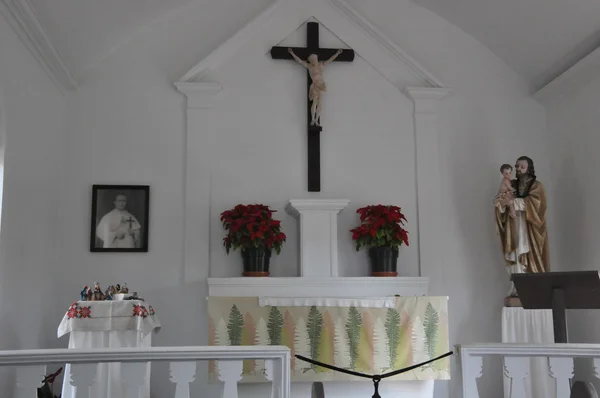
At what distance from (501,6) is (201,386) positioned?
4.16 m

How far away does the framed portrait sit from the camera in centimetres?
603

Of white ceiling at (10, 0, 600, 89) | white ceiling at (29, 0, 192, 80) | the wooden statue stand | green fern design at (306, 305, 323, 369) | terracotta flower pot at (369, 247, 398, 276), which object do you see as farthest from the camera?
terracotta flower pot at (369, 247, 398, 276)

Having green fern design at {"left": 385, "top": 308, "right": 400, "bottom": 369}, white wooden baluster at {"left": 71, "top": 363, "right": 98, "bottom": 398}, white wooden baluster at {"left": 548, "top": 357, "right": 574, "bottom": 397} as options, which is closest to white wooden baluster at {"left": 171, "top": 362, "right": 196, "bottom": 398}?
white wooden baluster at {"left": 71, "top": 363, "right": 98, "bottom": 398}

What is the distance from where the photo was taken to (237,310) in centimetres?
534

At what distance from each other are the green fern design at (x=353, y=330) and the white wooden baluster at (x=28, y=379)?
3.09m

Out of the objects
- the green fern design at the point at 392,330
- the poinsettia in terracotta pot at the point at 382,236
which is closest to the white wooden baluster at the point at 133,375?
the green fern design at the point at 392,330

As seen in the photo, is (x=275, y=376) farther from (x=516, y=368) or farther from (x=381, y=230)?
(x=381, y=230)

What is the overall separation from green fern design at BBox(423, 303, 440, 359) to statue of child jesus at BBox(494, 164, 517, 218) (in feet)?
3.73

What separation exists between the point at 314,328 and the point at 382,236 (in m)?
1.03

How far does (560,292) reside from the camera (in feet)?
11.4

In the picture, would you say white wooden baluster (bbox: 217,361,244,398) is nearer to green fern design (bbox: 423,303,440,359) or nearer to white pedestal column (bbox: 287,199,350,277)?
green fern design (bbox: 423,303,440,359)

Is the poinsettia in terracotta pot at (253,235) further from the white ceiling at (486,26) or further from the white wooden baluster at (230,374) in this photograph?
the white wooden baluster at (230,374)

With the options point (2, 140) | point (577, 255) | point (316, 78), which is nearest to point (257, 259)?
point (316, 78)

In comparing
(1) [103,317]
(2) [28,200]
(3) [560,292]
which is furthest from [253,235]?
(3) [560,292]
